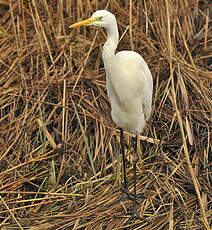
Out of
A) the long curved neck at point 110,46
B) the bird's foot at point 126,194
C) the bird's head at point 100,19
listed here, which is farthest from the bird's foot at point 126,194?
the bird's head at point 100,19

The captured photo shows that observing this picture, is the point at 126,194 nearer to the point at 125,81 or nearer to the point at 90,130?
the point at 90,130

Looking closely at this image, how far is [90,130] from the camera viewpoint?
2.35 m

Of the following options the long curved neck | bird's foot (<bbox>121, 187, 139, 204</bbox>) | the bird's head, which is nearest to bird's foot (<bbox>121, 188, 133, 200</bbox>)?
bird's foot (<bbox>121, 187, 139, 204</bbox>)

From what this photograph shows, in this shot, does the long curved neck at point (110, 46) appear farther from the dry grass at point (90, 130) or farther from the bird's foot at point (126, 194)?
the bird's foot at point (126, 194)

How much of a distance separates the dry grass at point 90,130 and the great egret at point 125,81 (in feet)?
0.59

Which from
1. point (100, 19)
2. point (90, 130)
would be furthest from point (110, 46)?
point (90, 130)

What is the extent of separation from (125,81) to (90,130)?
70 cm

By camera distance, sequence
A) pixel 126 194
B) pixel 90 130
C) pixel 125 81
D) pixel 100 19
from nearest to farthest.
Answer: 1. pixel 100 19
2. pixel 125 81
3. pixel 126 194
4. pixel 90 130

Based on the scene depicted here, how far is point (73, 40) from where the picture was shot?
273 centimetres

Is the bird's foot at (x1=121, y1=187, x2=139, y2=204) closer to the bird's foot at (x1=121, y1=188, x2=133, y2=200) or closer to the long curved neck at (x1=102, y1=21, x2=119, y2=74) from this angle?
the bird's foot at (x1=121, y1=188, x2=133, y2=200)

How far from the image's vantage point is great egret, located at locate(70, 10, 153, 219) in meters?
1.58

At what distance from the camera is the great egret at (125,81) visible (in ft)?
5.17

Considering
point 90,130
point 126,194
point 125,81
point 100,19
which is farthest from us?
point 90,130

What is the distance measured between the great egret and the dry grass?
179 mm
